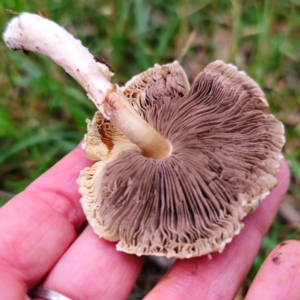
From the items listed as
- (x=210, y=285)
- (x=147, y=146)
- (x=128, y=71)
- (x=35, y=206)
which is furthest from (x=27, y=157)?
(x=210, y=285)

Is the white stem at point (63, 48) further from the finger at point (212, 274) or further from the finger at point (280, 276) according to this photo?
the finger at point (280, 276)

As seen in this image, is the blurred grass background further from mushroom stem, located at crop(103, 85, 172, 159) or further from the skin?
mushroom stem, located at crop(103, 85, 172, 159)

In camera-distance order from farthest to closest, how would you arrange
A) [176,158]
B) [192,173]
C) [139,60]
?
[139,60] → [176,158] → [192,173]

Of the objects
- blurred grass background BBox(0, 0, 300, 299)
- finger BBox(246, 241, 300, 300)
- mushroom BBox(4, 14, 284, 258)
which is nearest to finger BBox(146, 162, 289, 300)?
finger BBox(246, 241, 300, 300)

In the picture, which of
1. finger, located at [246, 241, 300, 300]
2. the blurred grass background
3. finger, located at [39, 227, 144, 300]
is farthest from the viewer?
the blurred grass background

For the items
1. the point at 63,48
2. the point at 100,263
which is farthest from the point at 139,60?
the point at 100,263

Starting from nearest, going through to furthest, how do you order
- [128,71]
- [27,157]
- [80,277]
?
[80,277]
[27,157]
[128,71]

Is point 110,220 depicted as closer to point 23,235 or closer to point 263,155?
point 23,235

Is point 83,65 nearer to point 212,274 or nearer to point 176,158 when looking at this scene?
point 176,158
